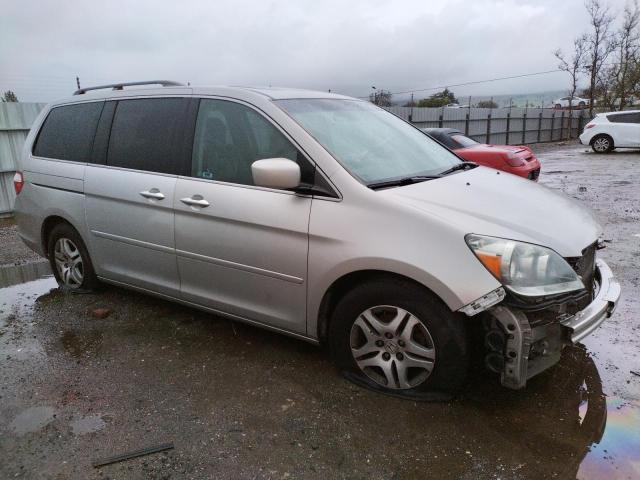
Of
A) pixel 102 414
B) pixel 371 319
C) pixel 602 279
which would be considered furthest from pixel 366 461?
pixel 602 279

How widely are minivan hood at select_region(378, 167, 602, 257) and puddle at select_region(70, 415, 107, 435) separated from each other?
1.95m

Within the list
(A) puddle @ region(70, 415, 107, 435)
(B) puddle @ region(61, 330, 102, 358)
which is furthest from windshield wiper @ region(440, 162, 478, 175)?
(B) puddle @ region(61, 330, 102, 358)

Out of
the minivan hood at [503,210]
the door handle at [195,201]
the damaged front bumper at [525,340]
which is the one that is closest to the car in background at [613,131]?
the minivan hood at [503,210]

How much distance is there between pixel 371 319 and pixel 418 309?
291mm

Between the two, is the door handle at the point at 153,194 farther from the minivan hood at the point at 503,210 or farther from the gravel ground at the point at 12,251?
the gravel ground at the point at 12,251

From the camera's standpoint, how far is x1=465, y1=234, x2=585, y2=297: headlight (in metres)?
2.42

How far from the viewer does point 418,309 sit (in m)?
2.60

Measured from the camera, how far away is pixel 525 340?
2426 millimetres

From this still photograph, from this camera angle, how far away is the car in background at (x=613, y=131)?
59.0 ft

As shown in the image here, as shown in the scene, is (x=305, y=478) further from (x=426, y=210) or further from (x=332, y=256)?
(x=426, y=210)

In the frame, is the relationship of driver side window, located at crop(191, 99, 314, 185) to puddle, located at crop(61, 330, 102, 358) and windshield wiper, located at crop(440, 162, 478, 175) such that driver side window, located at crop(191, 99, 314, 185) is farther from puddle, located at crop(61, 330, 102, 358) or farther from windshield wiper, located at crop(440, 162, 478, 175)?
puddle, located at crop(61, 330, 102, 358)

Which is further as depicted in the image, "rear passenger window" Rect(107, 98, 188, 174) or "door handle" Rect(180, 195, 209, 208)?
"rear passenger window" Rect(107, 98, 188, 174)

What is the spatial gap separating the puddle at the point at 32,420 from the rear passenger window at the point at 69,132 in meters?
2.05

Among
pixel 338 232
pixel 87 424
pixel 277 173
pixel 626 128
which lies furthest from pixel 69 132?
pixel 626 128
